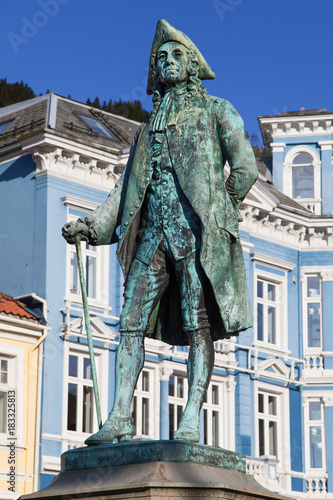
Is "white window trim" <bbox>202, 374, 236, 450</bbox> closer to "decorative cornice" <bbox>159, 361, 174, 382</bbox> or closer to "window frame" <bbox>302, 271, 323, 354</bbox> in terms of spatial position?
"decorative cornice" <bbox>159, 361, 174, 382</bbox>

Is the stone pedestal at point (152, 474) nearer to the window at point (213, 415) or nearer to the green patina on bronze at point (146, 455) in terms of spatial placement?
the green patina on bronze at point (146, 455)

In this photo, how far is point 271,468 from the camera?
83.8 feet

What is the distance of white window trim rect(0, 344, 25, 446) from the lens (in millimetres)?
20984

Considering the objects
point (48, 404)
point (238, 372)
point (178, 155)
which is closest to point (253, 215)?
point (238, 372)

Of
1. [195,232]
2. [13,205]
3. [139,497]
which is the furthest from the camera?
[13,205]

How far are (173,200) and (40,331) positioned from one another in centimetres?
1579

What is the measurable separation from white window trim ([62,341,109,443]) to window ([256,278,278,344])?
Result: 5609 millimetres

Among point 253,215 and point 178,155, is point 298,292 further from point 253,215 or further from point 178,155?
point 178,155

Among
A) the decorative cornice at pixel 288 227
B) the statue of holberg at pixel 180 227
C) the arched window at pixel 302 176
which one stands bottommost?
A: the statue of holberg at pixel 180 227

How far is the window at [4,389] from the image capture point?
21.0 meters

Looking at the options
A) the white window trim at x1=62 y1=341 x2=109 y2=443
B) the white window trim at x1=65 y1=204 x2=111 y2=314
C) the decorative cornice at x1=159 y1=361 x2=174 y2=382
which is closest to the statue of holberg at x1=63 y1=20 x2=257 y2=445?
the white window trim at x1=62 y1=341 x2=109 y2=443

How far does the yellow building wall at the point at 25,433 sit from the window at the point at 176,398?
390 cm

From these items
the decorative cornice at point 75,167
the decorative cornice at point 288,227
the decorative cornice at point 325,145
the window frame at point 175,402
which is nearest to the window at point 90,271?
the decorative cornice at point 75,167

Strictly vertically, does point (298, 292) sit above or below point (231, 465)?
above
